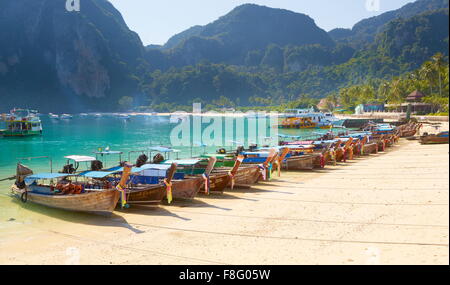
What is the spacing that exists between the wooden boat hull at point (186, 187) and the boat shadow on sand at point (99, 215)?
137 centimetres

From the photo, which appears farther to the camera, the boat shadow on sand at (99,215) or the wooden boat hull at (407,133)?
the wooden boat hull at (407,133)

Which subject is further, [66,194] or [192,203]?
[192,203]

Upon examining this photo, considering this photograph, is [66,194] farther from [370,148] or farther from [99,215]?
[370,148]

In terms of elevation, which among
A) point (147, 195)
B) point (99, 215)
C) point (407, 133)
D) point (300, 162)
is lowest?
point (99, 215)

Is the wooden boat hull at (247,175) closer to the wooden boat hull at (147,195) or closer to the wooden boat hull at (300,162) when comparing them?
the wooden boat hull at (147,195)

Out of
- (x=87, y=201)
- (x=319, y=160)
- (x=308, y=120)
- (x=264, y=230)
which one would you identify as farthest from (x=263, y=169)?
(x=308, y=120)

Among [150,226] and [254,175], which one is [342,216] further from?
[254,175]

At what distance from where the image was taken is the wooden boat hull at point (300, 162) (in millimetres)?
28188

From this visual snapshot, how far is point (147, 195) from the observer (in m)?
17.6

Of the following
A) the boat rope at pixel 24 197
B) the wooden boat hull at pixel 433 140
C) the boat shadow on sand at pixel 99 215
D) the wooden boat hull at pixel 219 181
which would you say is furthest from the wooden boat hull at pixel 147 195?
the wooden boat hull at pixel 433 140

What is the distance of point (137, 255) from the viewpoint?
36.8 ft

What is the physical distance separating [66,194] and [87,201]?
6.74 ft

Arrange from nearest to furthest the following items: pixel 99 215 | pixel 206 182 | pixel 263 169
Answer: pixel 99 215 < pixel 206 182 < pixel 263 169
